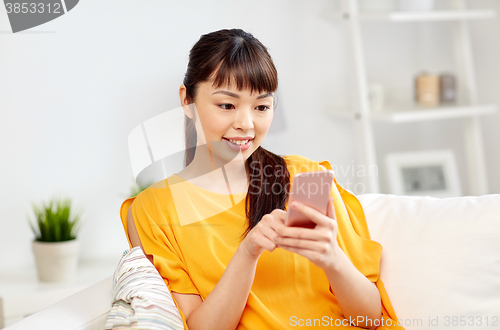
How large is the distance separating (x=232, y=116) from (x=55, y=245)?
3.80ft

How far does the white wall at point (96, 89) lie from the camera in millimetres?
1965

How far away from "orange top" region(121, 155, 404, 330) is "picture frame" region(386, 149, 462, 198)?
54.1 inches

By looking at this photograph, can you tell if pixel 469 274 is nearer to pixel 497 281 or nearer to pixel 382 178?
pixel 497 281

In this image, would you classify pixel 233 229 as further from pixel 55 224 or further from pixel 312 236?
pixel 55 224

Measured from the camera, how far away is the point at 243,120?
1.00 meters

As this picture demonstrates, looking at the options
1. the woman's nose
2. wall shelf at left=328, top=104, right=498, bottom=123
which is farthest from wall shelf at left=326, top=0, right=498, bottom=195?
the woman's nose

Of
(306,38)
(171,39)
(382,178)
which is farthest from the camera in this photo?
(382,178)

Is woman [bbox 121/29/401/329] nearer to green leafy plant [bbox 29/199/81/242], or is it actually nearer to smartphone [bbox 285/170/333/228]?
smartphone [bbox 285/170/333/228]

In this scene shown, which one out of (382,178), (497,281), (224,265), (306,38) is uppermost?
(306,38)

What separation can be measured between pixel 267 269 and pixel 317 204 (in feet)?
1.10

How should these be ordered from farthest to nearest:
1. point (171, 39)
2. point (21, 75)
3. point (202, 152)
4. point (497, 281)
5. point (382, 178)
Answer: point (382, 178) < point (171, 39) < point (21, 75) < point (202, 152) < point (497, 281)

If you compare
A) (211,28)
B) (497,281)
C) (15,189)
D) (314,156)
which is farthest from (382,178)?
(15,189)

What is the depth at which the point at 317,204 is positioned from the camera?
78 cm

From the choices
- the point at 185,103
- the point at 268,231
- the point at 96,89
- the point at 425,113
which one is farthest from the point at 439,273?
the point at 96,89
